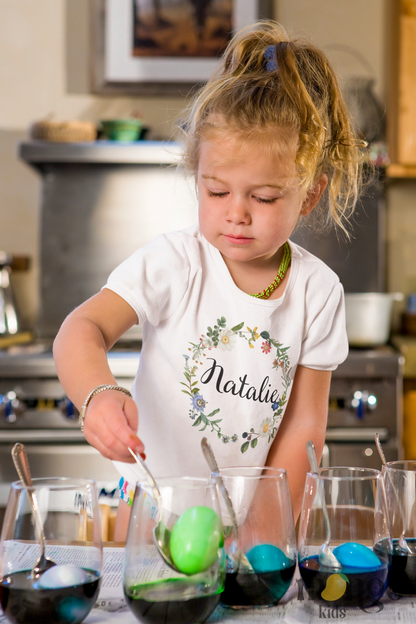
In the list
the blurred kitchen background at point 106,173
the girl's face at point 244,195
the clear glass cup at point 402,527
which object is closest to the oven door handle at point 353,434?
the blurred kitchen background at point 106,173

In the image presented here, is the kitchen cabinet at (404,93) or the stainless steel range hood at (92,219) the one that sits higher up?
the kitchen cabinet at (404,93)

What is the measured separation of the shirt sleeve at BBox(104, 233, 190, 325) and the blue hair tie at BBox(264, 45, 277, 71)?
256 millimetres

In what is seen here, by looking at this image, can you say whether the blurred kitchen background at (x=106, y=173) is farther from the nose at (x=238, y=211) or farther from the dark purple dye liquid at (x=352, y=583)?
the dark purple dye liquid at (x=352, y=583)

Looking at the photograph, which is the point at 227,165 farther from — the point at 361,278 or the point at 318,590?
the point at 361,278

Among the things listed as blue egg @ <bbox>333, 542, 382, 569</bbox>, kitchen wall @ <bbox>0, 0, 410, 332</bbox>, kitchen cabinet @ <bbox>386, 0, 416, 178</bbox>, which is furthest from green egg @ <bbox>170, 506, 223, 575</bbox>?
kitchen wall @ <bbox>0, 0, 410, 332</bbox>

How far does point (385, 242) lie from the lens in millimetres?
2416

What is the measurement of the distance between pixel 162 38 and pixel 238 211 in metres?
1.80

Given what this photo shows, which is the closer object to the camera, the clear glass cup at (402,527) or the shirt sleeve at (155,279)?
the clear glass cup at (402,527)

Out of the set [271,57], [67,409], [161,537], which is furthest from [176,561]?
[67,409]

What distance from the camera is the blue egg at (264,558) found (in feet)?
1.74

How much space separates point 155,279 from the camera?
884 millimetres

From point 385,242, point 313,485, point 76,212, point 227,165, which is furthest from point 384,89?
point 313,485

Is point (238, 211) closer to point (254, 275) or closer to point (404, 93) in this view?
point (254, 275)

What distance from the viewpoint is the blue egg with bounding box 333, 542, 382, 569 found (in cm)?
54
